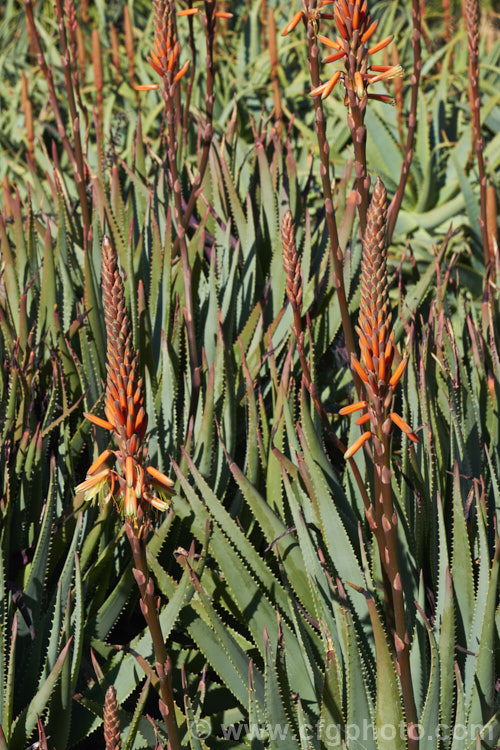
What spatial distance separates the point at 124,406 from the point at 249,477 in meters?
0.95

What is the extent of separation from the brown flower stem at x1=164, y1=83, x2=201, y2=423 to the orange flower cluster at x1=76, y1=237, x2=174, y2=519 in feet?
2.75

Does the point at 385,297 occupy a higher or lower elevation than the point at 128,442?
higher

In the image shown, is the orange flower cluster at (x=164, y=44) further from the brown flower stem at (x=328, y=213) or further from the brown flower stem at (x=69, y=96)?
the brown flower stem at (x=69, y=96)

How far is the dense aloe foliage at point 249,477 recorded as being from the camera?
1.08 metres

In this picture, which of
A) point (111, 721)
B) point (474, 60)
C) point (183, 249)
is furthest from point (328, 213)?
point (474, 60)

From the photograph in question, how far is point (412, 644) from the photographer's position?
1315mm

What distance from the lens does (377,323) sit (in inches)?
32.5

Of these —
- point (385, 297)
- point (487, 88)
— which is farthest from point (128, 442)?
point (487, 88)

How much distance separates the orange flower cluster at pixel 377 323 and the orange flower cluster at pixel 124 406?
23cm

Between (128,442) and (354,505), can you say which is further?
(354,505)

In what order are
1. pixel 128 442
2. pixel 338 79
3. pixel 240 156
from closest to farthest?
pixel 128 442
pixel 338 79
pixel 240 156

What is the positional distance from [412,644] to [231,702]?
1.46ft

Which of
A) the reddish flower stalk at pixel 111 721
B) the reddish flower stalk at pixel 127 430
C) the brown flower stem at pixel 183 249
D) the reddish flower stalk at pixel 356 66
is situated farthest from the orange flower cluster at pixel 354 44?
the reddish flower stalk at pixel 111 721

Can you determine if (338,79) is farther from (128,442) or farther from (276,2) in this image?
(276,2)
